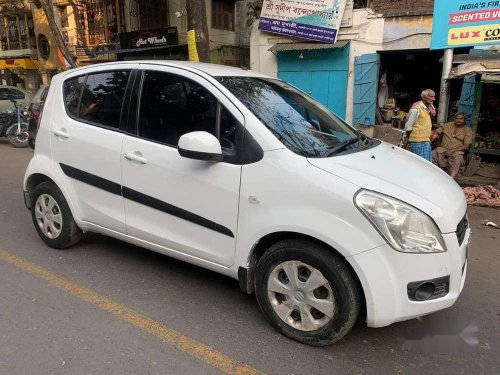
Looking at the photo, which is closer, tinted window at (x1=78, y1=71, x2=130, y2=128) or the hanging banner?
tinted window at (x1=78, y1=71, x2=130, y2=128)

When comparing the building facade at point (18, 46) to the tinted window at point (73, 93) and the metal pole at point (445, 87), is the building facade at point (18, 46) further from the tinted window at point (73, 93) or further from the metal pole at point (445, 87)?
the tinted window at point (73, 93)

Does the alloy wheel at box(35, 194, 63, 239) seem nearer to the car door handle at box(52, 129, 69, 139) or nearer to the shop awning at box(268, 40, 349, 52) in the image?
the car door handle at box(52, 129, 69, 139)

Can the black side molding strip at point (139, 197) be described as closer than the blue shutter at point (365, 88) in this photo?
Yes

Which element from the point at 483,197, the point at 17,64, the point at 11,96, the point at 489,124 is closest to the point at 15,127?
the point at 11,96

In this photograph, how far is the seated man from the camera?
24.2 ft

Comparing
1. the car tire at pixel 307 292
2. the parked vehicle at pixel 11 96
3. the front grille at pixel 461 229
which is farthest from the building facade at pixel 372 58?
the car tire at pixel 307 292

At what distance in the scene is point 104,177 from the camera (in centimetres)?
354

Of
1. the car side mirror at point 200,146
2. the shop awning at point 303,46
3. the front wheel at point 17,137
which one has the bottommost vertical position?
the front wheel at point 17,137

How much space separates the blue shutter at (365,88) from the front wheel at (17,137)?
8.66m

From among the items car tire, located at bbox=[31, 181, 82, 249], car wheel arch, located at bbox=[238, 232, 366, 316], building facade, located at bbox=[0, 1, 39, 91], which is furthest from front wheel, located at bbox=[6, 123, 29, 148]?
building facade, located at bbox=[0, 1, 39, 91]

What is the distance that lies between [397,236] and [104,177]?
2.33 metres

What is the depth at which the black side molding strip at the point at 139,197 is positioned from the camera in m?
3.00

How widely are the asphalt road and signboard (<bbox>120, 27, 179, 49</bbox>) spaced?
1457 cm

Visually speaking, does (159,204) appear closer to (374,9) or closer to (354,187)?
(354,187)
